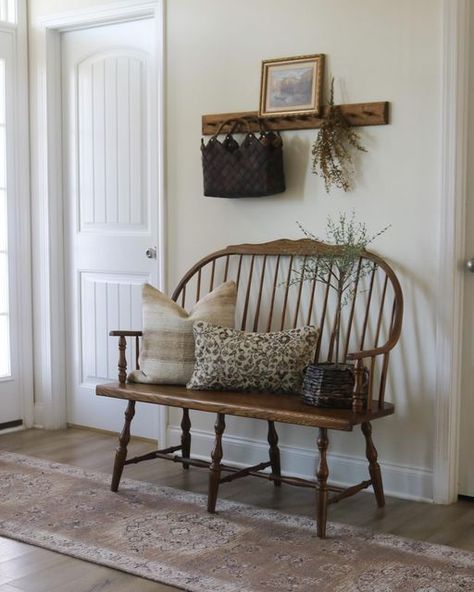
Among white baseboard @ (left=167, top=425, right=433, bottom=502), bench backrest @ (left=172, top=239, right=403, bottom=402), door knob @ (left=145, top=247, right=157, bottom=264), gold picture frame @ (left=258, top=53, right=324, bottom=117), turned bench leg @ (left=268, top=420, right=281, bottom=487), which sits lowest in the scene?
white baseboard @ (left=167, top=425, right=433, bottom=502)

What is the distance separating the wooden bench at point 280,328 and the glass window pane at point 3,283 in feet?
3.65

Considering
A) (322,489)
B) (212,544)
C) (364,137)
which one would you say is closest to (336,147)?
(364,137)

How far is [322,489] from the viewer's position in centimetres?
314

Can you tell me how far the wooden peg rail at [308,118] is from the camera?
3564 millimetres

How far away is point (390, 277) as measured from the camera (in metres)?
3.49

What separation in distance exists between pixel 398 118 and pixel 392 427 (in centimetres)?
125

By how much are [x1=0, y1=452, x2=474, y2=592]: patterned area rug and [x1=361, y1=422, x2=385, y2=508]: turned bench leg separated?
288 millimetres

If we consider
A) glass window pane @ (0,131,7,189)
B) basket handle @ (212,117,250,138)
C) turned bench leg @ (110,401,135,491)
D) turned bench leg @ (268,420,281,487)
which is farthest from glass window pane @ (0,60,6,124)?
turned bench leg @ (268,420,281,487)

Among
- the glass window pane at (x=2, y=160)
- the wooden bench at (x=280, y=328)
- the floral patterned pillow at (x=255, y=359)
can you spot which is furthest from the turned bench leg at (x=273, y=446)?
the glass window pane at (x=2, y=160)

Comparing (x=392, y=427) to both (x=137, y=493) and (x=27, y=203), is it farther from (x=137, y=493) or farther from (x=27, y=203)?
(x=27, y=203)

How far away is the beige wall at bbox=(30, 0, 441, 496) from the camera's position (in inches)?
138

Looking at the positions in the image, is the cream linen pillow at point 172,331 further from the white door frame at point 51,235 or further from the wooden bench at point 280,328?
the white door frame at point 51,235

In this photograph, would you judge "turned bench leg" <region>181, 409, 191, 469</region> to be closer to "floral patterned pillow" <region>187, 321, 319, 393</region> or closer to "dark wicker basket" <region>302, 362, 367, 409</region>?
"floral patterned pillow" <region>187, 321, 319, 393</region>

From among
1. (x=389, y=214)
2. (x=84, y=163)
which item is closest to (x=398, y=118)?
(x=389, y=214)
